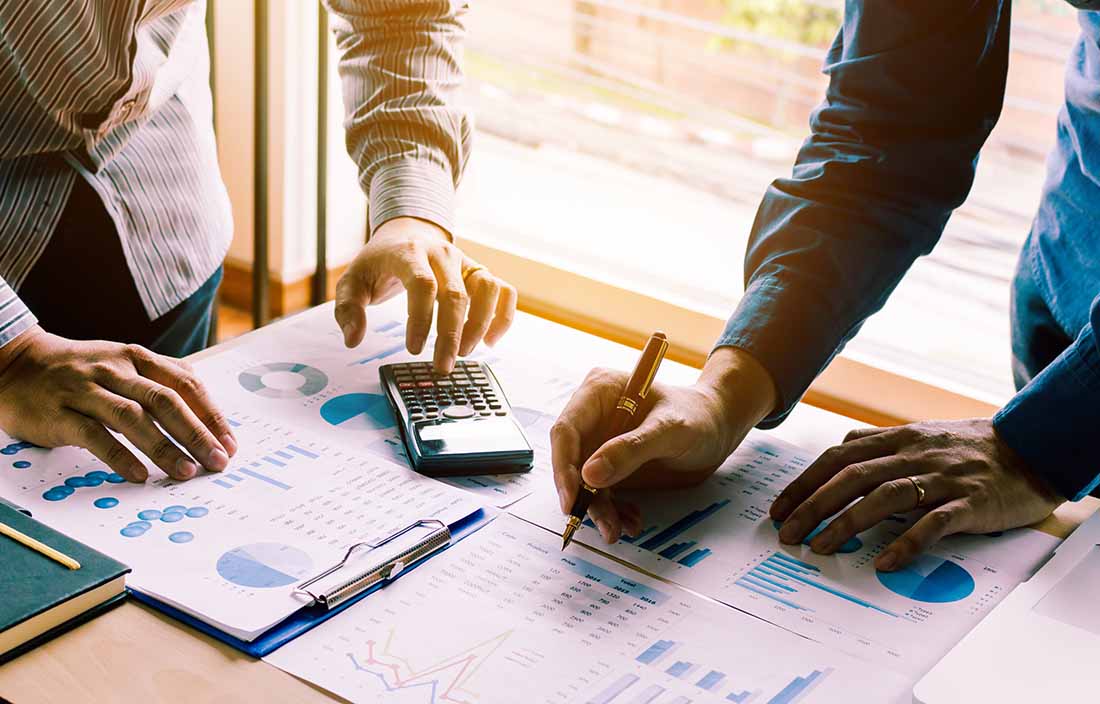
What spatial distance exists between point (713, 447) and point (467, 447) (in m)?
0.21

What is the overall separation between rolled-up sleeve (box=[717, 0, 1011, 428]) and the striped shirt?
39 cm

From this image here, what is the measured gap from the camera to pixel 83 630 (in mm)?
674

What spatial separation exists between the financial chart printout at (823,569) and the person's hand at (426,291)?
9.4 inches

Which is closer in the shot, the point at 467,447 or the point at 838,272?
the point at 467,447

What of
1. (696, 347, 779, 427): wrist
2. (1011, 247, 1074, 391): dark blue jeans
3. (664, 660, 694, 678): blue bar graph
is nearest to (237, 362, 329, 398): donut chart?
(696, 347, 779, 427): wrist

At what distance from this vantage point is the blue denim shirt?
3.35 feet

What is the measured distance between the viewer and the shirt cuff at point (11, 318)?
87 cm

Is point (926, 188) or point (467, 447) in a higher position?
point (926, 188)

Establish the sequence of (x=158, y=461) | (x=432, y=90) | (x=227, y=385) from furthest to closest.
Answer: (x=432, y=90)
(x=227, y=385)
(x=158, y=461)

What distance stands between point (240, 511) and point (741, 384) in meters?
0.45

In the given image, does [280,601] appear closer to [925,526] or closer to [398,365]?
[398,365]

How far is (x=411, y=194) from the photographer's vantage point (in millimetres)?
1188

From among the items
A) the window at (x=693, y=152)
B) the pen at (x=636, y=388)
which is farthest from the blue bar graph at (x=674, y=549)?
the window at (x=693, y=152)

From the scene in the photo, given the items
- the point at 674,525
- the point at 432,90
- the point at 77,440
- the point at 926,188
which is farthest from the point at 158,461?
the point at 926,188
